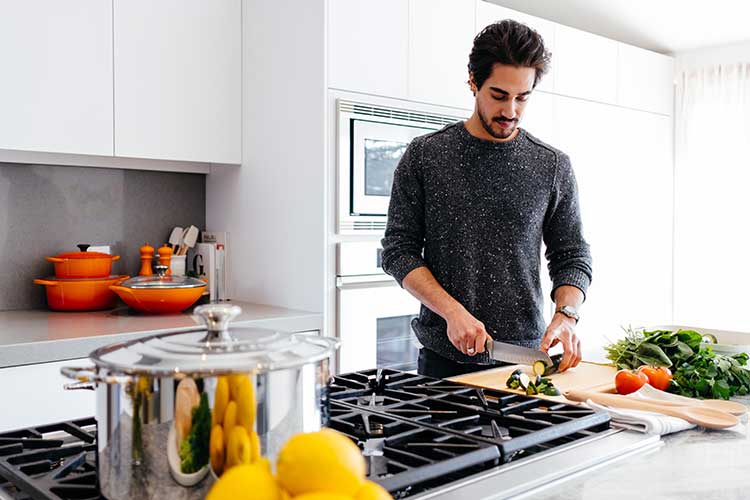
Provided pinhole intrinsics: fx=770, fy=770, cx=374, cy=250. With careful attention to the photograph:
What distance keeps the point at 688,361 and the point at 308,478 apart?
125 cm

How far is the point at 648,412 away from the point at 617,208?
3033 millimetres

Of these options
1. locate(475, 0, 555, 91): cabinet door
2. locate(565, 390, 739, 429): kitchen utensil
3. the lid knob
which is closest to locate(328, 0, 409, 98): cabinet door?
locate(475, 0, 555, 91): cabinet door

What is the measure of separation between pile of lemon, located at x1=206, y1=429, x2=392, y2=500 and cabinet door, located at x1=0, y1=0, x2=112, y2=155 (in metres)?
2.12

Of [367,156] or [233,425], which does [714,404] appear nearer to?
[233,425]

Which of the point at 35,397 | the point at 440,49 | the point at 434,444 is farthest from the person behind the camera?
the point at 440,49

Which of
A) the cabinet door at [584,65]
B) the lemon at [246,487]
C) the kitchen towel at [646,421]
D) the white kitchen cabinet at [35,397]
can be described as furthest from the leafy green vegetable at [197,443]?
the cabinet door at [584,65]

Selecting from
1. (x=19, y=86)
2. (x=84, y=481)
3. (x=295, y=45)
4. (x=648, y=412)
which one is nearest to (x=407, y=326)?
(x=295, y=45)

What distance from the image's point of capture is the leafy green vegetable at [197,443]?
2.49 feet

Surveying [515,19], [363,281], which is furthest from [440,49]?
[363,281]

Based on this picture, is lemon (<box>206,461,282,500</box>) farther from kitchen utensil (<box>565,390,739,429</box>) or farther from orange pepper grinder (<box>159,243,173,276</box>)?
orange pepper grinder (<box>159,243,173,276</box>)

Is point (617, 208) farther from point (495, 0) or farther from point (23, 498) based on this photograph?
point (23, 498)

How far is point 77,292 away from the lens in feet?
8.84

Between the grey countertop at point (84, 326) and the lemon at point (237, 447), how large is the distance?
1.16 metres

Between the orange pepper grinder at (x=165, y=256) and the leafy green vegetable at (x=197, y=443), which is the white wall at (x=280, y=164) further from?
the leafy green vegetable at (x=197, y=443)
